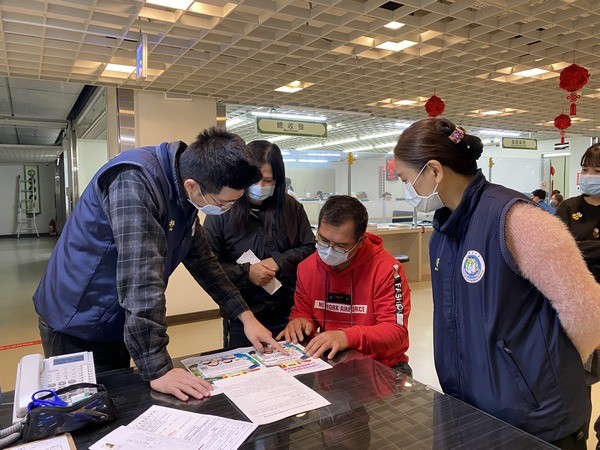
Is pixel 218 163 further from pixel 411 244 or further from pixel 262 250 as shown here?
pixel 411 244

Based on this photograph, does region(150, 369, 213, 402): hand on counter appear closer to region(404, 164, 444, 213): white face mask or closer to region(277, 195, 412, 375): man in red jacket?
region(277, 195, 412, 375): man in red jacket

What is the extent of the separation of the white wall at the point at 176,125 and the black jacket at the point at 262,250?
2564 mm

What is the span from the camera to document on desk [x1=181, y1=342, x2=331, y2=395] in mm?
1288

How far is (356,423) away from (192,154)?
83 centimetres

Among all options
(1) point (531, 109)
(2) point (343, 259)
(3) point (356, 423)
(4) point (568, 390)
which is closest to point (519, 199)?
(4) point (568, 390)

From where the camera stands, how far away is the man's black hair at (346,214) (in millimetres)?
1666

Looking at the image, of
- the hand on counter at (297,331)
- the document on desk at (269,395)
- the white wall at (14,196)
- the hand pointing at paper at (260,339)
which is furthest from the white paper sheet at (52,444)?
the white wall at (14,196)

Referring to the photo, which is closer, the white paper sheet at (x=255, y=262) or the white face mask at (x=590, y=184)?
the white paper sheet at (x=255, y=262)

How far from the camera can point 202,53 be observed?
3.36 m

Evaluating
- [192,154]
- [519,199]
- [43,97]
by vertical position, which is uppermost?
[43,97]

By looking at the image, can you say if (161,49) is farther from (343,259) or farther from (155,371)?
(155,371)

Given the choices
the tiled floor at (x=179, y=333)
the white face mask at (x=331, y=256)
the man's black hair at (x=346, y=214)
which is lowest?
the tiled floor at (x=179, y=333)

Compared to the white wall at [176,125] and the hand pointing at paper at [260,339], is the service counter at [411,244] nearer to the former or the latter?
the white wall at [176,125]

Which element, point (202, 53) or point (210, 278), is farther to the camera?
point (202, 53)
